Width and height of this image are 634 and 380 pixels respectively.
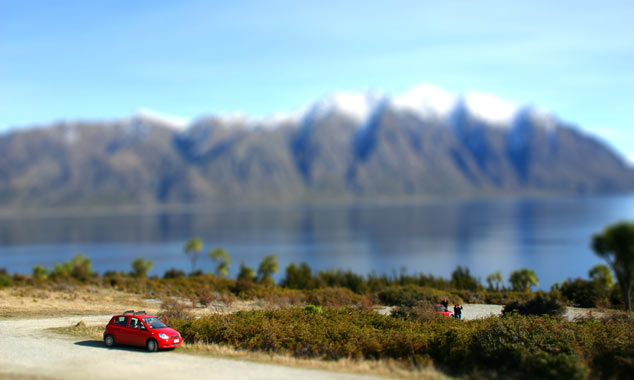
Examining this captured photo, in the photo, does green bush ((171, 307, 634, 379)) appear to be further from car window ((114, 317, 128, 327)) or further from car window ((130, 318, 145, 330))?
car window ((114, 317, 128, 327))

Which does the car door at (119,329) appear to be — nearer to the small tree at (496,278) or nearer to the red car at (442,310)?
the red car at (442,310)

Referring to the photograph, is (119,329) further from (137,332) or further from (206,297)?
(206,297)

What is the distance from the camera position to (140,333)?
67.7 feet

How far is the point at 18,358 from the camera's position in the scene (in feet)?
63.3

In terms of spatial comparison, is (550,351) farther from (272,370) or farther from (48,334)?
(48,334)

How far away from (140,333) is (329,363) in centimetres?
678

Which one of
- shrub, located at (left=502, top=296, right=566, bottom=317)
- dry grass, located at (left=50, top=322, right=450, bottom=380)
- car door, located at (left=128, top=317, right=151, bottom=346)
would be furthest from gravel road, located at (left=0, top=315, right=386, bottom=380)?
shrub, located at (left=502, top=296, right=566, bottom=317)

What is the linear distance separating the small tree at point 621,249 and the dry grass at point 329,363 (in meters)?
15.5

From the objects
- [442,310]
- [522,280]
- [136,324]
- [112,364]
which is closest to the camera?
[112,364]

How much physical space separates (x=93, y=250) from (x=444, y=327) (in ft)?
354

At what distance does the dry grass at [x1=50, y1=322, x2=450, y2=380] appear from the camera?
17.8 m

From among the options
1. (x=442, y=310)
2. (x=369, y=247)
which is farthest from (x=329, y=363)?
(x=369, y=247)

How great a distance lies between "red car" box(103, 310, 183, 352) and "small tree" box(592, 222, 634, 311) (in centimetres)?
2115

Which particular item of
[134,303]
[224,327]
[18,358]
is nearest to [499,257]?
[134,303]
